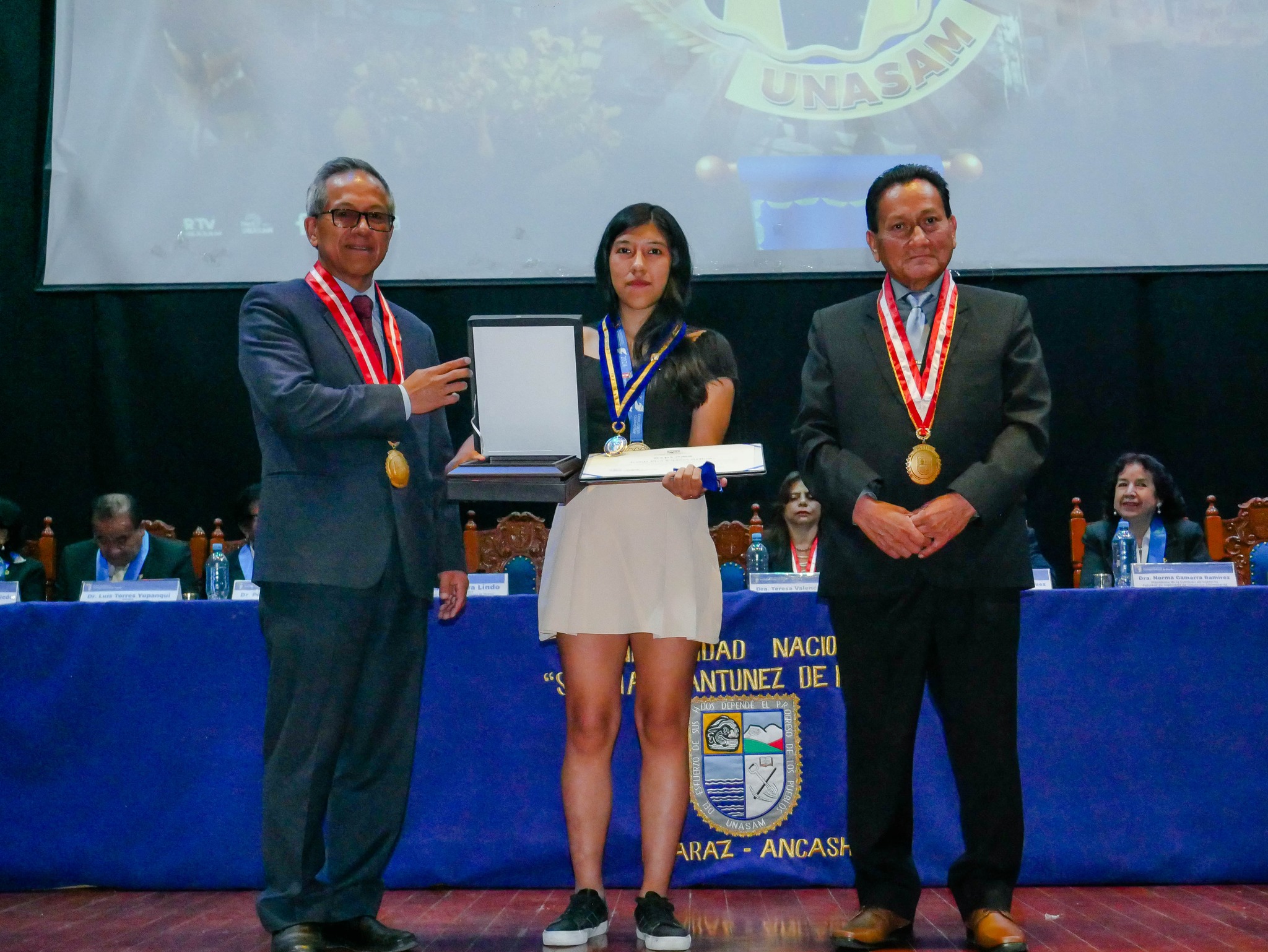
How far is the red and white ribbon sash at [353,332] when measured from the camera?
8.91 ft

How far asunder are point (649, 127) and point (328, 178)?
3167 mm

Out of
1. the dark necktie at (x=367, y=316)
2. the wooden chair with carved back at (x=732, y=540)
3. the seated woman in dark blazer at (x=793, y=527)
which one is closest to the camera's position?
the dark necktie at (x=367, y=316)

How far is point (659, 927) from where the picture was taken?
257 cm

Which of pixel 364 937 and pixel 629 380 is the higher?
pixel 629 380

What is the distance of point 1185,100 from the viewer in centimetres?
552

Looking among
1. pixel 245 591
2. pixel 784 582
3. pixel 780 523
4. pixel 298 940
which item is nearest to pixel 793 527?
pixel 780 523

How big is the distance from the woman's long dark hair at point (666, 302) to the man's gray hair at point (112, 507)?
3.09 meters

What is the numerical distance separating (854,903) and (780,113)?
147 inches

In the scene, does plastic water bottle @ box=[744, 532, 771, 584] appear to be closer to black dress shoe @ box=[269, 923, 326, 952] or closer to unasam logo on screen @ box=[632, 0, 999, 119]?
unasam logo on screen @ box=[632, 0, 999, 119]

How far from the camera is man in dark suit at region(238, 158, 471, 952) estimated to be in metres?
2.56

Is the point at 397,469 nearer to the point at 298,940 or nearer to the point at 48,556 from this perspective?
the point at 298,940

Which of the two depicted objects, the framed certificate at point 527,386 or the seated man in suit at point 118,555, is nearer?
the framed certificate at point 527,386

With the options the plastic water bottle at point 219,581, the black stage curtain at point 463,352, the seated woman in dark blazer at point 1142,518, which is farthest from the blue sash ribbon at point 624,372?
the black stage curtain at point 463,352

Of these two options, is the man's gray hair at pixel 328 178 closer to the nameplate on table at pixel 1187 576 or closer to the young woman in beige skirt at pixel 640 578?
the young woman in beige skirt at pixel 640 578
